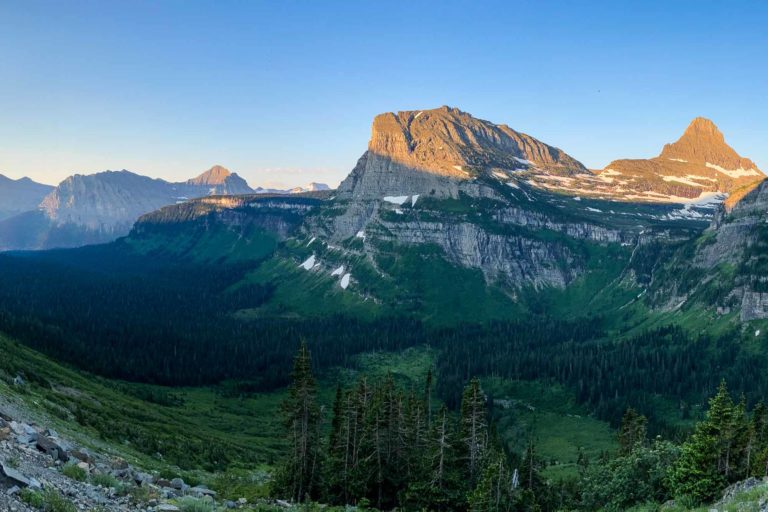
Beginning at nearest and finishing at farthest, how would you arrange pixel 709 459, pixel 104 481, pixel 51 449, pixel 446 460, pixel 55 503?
pixel 55 503
pixel 104 481
pixel 51 449
pixel 709 459
pixel 446 460

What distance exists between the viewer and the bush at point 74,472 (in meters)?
27.7

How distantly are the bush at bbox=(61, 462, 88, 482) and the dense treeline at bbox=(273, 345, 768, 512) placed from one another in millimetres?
27023

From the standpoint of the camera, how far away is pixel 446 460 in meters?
55.2

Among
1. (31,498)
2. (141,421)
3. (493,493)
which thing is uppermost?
(31,498)

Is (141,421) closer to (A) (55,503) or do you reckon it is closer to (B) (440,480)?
(B) (440,480)

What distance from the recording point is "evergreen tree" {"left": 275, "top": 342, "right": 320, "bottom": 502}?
61.0 meters

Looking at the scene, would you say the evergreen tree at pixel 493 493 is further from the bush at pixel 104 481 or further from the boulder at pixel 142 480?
the bush at pixel 104 481

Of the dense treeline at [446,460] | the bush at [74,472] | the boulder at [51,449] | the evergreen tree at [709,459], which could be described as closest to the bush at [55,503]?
the bush at [74,472]

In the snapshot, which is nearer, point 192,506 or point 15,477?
point 15,477

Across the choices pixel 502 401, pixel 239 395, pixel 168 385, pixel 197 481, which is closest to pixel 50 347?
pixel 168 385

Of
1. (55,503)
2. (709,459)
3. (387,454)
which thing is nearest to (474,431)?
(387,454)

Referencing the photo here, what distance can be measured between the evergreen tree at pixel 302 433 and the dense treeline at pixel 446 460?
0.38ft

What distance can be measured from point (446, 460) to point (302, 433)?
17223 mm

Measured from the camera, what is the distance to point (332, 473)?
201 feet
